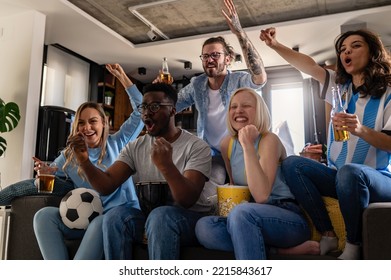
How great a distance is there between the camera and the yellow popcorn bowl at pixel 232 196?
995 millimetres

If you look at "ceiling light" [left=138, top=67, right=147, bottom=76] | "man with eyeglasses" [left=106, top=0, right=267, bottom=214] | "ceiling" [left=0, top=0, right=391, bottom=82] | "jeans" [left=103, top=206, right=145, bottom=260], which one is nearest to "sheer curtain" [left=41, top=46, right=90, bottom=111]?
"ceiling" [left=0, top=0, right=391, bottom=82]

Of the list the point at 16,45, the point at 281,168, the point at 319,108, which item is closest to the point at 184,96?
the point at 281,168

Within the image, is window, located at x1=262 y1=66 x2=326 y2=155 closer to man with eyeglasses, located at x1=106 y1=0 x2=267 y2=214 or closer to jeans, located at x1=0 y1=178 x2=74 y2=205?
man with eyeglasses, located at x1=106 y1=0 x2=267 y2=214

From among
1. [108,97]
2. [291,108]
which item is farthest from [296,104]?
[108,97]

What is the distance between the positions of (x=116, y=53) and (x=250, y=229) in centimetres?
337

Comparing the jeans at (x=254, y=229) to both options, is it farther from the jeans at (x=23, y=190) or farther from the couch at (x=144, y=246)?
the jeans at (x=23, y=190)

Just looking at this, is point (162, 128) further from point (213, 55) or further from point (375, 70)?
point (375, 70)

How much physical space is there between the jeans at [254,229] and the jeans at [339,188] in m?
0.05

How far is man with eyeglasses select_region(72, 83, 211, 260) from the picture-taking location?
3.11ft

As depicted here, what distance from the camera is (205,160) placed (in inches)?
43.2

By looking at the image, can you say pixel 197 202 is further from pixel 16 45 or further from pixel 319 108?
pixel 319 108

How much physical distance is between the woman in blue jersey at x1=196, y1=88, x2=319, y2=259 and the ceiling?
2114mm

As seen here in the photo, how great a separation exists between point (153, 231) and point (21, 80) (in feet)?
7.42

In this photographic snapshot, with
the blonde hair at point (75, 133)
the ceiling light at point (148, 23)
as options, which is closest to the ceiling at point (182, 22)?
the ceiling light at point (148, 23)
